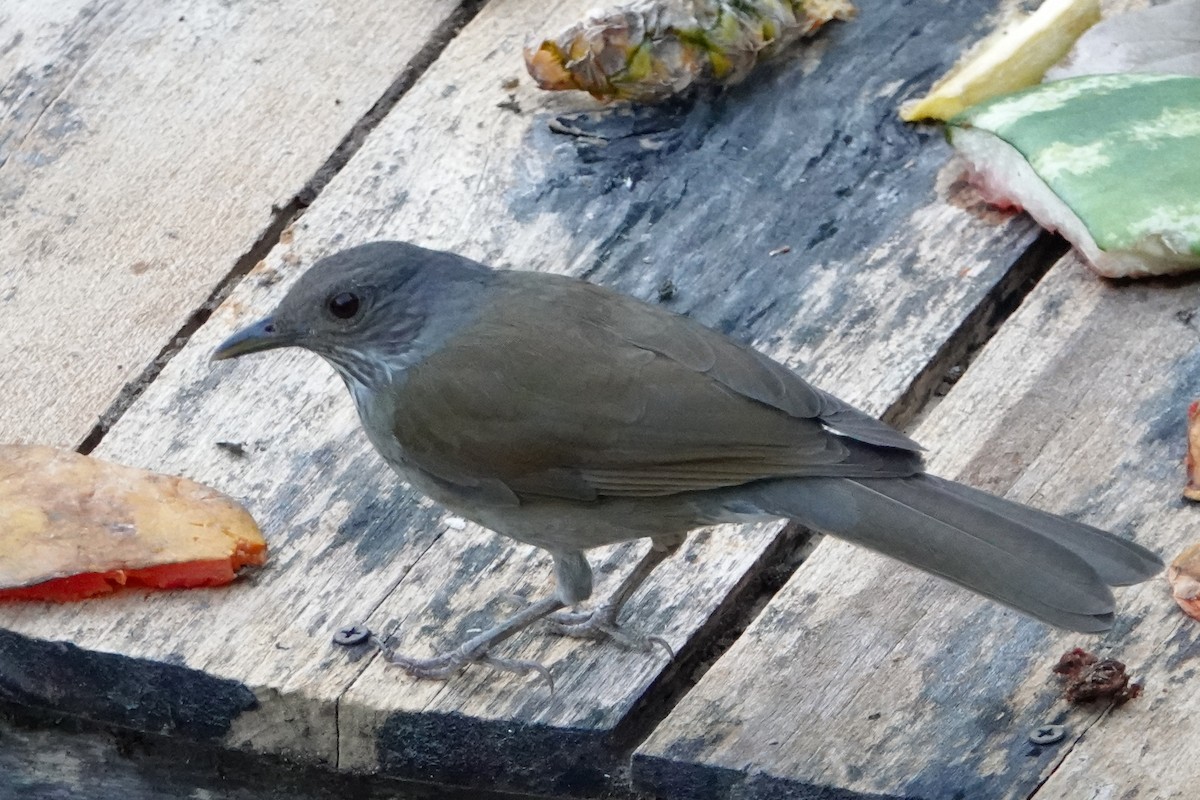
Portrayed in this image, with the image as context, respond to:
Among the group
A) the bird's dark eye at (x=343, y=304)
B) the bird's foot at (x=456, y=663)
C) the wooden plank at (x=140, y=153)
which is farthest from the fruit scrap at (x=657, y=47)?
the bird's foot at (x=456, y=663)

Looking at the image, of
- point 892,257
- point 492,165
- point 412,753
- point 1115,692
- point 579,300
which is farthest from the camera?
point 492,165

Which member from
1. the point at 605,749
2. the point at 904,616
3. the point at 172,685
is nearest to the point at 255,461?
the point at 172,685

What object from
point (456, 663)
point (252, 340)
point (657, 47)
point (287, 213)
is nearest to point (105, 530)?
point (252, 340)

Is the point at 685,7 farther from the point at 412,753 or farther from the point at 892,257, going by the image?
the point at 412,753

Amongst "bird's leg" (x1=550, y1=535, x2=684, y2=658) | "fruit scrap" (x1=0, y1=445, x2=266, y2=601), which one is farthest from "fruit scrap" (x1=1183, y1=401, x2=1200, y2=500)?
"fruit scrap" (x1=0, y1=445, x2=266, y2=601)

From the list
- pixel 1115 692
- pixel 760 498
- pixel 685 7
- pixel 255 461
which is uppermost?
pixel 685 7

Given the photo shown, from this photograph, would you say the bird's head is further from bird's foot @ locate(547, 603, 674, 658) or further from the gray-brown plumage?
bird's foot @ locate(547, 603, 674, 658)

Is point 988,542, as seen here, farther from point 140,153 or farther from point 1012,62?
point 140,153
